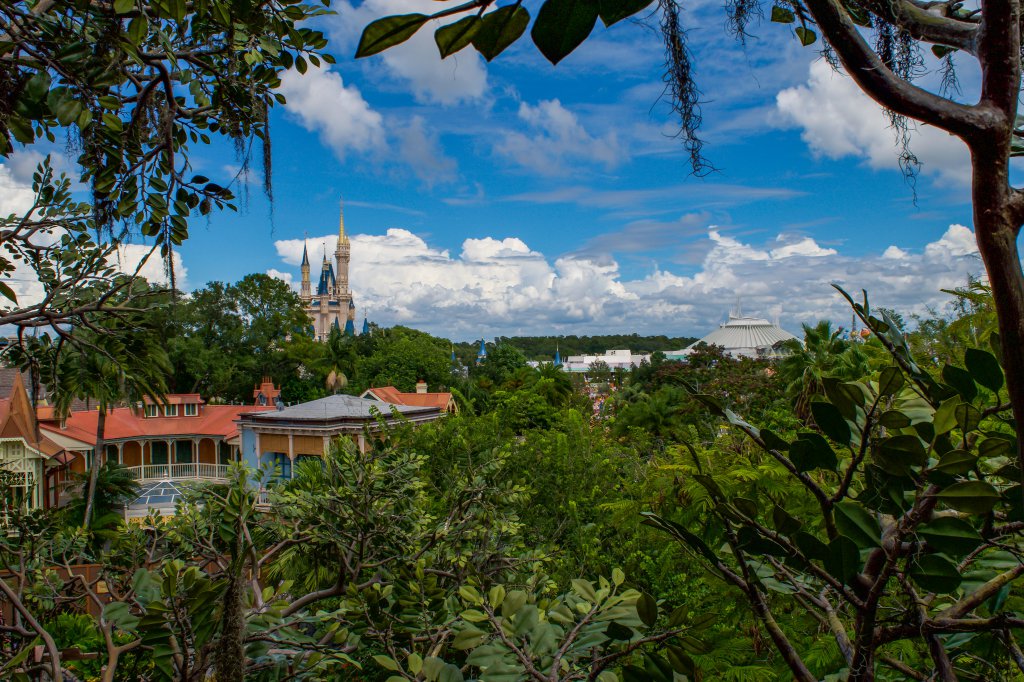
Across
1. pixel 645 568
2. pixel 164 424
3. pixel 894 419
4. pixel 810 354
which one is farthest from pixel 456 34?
pixel 164 424

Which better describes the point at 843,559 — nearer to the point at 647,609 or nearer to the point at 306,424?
the point at 647,609

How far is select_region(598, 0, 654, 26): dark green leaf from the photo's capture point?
20.9 inches

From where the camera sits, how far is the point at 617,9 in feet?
1.77

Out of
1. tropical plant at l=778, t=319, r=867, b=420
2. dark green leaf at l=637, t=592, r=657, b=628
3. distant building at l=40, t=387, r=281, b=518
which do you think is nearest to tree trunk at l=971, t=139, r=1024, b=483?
dark green leaf at l=637, t=592, r=657, b=628

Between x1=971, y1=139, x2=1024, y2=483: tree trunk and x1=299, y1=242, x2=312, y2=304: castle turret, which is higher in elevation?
x1=299, y1=242, x2=312, y2=304: castle turret

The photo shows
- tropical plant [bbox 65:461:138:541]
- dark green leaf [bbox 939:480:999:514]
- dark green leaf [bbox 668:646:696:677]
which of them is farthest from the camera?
tropical plant [bbox 65:461:138:541]

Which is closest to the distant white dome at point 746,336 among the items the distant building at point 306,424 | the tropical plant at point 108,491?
the distant building at point 306,424

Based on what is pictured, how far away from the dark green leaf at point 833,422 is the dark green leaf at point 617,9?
64 centimetres

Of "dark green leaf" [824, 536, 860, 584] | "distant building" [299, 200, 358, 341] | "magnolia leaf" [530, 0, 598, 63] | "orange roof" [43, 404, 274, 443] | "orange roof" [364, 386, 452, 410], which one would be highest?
"distant building" [299, 200, 358, 341]

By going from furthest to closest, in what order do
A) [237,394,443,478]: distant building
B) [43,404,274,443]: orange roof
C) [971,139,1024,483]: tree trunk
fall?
1. [43,404,274,443]: orange roof
2. [237,394,443,478]: distant building
3. [971,139,1024,483]: tree trunk

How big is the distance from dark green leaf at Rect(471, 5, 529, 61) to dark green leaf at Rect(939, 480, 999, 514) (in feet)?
2.44

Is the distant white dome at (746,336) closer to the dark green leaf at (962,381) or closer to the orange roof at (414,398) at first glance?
the orange roof at (414,398)

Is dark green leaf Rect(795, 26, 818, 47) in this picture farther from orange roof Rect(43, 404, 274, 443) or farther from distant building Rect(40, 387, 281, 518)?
orange roof Rect(43, 404, 274, 443)

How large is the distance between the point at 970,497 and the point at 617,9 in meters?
0.74
